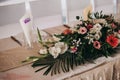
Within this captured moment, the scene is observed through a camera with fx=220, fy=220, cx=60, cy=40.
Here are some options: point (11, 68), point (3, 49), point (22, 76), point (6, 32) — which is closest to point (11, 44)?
point (3, 49)

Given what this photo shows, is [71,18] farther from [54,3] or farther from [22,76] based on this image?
[22,76]

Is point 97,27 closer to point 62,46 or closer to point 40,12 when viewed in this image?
point 62,46

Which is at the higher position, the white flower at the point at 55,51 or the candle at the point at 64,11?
the candle at the point at 64,11

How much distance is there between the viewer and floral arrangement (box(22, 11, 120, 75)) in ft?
4.04

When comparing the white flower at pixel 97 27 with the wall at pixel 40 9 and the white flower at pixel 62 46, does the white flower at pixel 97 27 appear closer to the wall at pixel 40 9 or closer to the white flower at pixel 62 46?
the white flower at pixel 62 46

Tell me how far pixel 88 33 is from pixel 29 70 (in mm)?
412

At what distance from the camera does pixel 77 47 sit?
1266 millimetres

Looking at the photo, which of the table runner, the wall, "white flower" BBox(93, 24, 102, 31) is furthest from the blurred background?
"white flower" BBox(93, 24, 102, 31)

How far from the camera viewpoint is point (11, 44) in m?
1.62

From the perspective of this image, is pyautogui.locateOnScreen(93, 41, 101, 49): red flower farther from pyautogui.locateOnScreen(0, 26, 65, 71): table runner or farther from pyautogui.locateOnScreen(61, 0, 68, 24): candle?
pyautogui.locateOnScreen(61, 0, 68, 24): candle

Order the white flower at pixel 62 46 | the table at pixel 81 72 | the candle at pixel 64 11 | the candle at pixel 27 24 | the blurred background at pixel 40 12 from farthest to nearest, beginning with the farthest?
the candle at pixel 64 11
the blurred background at pixel 40 12
the candle at pixel 27 24
the white flower at pixel 62 46
the table at pixel 81 72

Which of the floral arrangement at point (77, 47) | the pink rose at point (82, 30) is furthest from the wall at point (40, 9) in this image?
the pink rose at point (82, 30)

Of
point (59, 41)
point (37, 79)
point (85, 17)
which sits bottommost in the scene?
point (37, 79)

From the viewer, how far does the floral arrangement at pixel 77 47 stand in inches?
48.5
